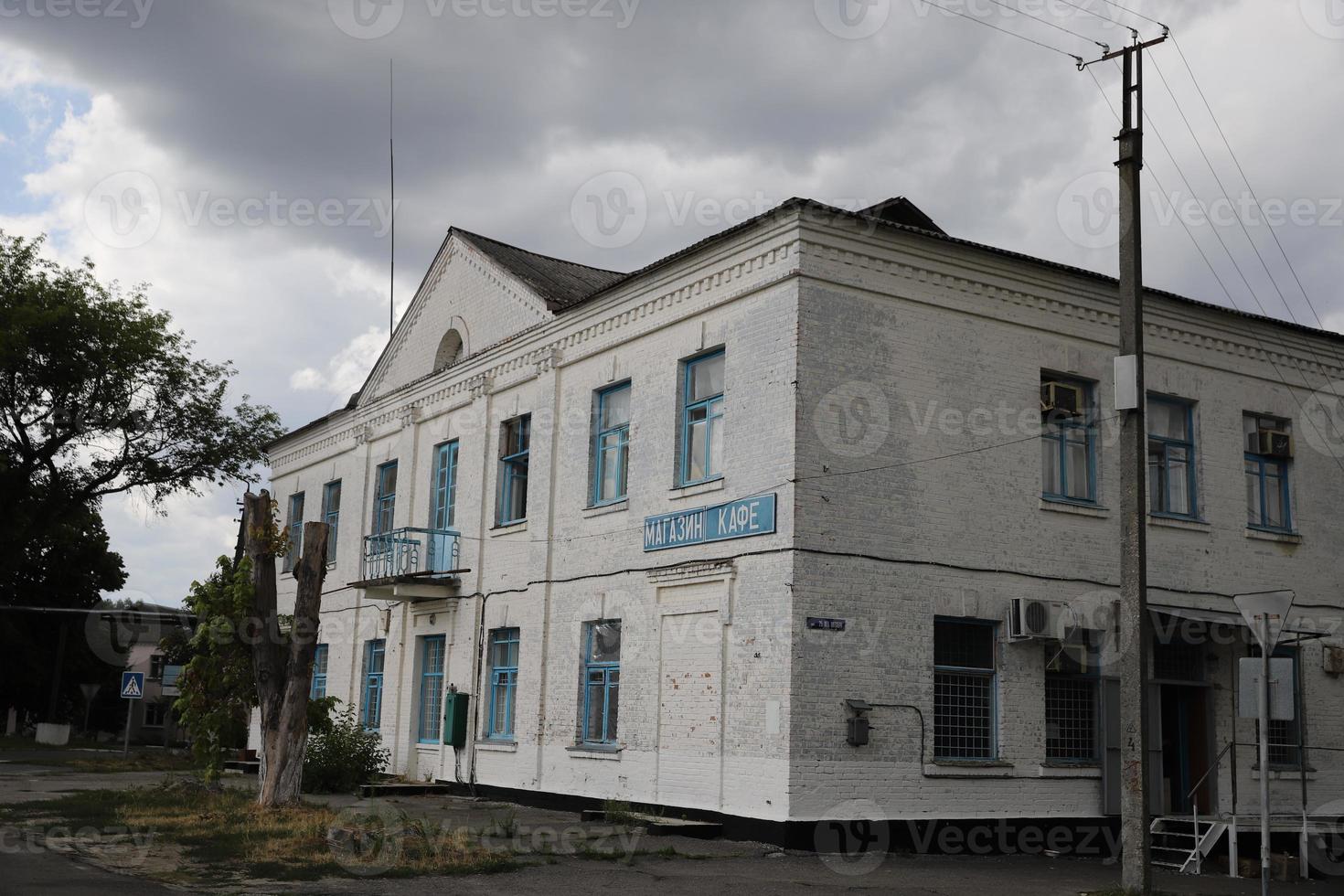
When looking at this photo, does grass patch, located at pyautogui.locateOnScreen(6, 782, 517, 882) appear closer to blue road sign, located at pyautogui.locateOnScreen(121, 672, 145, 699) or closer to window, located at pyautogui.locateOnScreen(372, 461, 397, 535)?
window, located at pyautogui.locateOnScreen(372, 461, 397, 535)

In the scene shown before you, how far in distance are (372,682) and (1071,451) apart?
46.6 feet

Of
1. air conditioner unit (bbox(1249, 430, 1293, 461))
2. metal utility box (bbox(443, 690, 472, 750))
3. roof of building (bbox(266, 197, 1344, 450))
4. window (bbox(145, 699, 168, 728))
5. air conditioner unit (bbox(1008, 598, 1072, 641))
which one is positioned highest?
roof of building (bbox(266, 197, 1344, 450))

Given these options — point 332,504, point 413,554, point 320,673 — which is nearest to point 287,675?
point 413,554

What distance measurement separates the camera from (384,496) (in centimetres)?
2605

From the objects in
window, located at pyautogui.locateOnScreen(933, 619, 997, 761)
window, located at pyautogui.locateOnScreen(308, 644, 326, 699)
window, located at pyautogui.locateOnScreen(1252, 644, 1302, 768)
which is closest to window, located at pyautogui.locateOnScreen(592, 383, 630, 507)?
window, located at pyautogui.locateOnScreen(933, 619, 997, 761)

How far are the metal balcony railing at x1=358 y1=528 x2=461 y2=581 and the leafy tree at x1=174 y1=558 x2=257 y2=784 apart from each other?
3.44m

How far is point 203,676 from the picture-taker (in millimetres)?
19469

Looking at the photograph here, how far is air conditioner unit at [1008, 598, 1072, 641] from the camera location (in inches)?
634

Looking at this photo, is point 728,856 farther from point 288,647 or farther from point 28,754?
point 28,754

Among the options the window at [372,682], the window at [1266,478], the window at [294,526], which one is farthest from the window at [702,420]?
the window at [294,526]

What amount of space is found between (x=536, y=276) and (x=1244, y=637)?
12.7 metres

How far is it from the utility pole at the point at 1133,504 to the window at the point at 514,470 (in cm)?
1105

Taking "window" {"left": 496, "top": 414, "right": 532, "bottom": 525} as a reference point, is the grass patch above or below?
below

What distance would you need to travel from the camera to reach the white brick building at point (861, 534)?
15.4m
